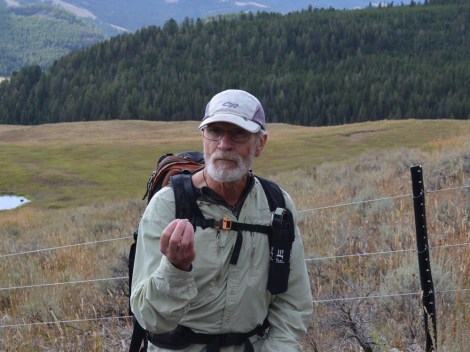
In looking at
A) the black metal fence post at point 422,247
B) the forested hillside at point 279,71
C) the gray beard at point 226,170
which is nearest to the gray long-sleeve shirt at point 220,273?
the gray beard at point 226,170

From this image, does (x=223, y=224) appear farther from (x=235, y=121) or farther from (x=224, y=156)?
(x=235, y=121)

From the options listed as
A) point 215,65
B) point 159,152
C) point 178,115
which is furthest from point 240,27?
point 159,152

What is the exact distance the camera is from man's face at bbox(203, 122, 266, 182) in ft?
11.0

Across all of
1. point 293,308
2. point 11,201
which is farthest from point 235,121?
point 11,201

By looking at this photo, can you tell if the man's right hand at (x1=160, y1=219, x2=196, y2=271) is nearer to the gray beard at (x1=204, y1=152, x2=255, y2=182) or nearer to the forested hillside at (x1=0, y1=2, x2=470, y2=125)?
the gray beard at (x1=204, y1=152, x2=255, y2=182)

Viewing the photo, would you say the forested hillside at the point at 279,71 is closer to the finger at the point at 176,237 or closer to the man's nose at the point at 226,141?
the man's nose at the point at 226,141

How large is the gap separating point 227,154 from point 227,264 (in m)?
0.54

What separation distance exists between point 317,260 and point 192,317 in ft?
10.6

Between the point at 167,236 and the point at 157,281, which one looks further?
the point at 157,281

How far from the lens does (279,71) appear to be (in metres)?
122

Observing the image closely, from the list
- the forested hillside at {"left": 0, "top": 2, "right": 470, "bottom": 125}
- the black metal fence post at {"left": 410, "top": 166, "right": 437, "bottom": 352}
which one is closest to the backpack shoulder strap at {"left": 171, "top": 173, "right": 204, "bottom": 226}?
the black metal fence post at {"left": 410, "top": 166, "right": 437, "bottom": 352}

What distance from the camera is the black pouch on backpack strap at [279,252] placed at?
3291mm

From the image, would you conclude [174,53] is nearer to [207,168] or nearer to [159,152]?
[159,152]

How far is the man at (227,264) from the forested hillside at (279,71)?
96231mm
